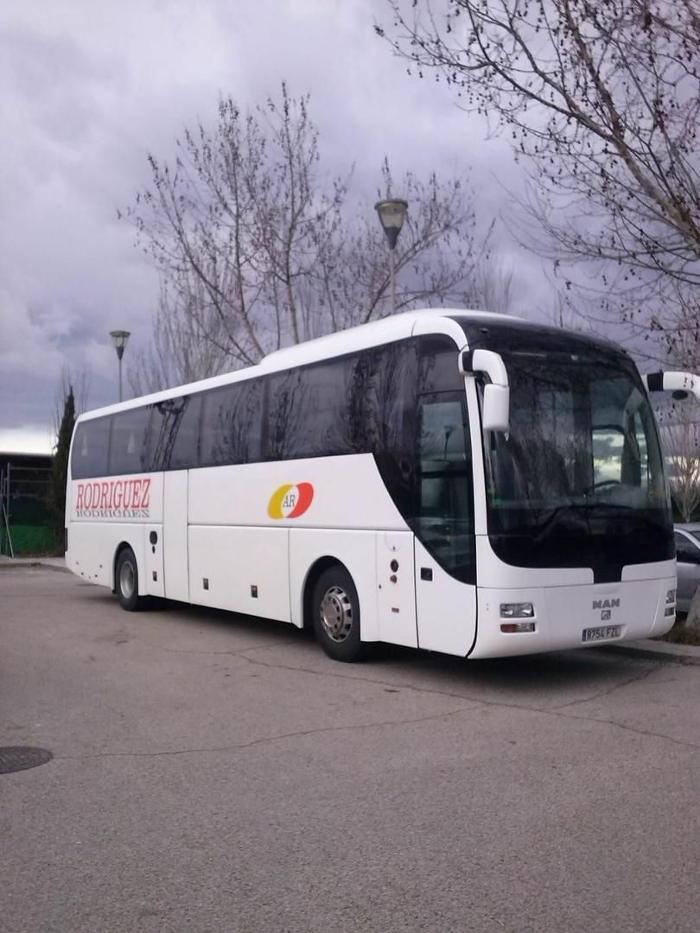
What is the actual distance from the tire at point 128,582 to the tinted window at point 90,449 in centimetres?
158

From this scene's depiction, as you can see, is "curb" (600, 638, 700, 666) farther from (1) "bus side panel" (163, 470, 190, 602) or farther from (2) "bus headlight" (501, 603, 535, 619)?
(1) "bus side panel" (163, 470, 190, 602)

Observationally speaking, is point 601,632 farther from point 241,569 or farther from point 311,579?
point 241,569

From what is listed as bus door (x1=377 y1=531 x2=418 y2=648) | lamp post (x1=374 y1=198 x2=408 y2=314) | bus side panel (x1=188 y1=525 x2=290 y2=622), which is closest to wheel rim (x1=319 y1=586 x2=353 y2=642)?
bus door (x1=377 y1=531 x2=418 y2=648)

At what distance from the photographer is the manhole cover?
6.90m

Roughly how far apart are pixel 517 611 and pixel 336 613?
2.65m

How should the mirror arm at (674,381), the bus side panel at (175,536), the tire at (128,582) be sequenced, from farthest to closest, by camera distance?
1. the tire at (128,582)
2. the bus side panel at (175,536)
3. the mirror arm at (674,381)

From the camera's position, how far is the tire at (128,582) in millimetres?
16422

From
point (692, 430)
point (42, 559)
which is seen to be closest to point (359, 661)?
point (42, 559)

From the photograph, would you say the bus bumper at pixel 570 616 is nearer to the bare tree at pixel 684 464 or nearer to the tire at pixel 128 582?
the tire at pixel 128 582

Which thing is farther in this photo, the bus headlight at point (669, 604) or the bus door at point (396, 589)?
the bus headlight at point (669, 604)

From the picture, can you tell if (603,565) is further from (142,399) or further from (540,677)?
(142,399)

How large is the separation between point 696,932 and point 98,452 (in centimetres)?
1497

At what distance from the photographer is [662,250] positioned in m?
→ 12.5

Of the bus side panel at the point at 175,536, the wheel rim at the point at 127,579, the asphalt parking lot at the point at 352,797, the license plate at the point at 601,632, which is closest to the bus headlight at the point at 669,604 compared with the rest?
the asphalt parking lot at the point at 352,797
